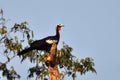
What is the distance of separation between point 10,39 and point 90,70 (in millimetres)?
4966

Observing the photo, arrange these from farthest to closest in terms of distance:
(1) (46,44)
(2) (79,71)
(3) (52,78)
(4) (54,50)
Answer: (2) (79,71)
(1) (46,44)
(4) (54,50)
(3) (52,78)

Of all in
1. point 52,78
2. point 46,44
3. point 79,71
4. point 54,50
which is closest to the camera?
point 52,78

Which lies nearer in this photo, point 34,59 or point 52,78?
point 52,78

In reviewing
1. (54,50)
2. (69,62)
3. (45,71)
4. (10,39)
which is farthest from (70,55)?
(54,50)

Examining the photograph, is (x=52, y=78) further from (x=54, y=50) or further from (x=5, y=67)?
(x=5, y=67)

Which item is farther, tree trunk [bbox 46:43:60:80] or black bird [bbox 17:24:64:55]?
black bird [bbox 17:24:64:55]

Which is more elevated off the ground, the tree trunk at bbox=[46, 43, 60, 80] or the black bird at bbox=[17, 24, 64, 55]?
the black bird at bbox=[17, 24, 64, 55]

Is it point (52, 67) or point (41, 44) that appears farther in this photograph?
point (41, 44)

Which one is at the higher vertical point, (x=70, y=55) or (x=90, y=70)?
(x=70, y=55)

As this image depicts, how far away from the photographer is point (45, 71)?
22.7m

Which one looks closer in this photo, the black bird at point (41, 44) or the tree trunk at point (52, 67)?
the tree trunk at point (52, 67)

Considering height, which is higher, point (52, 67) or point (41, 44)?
point (41, 44)

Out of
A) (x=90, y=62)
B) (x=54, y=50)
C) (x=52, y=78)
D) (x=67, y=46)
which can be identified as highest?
(x=67, y=46)

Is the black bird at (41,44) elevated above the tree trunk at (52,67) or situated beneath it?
elevated above
